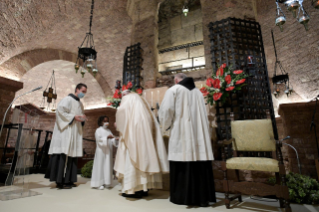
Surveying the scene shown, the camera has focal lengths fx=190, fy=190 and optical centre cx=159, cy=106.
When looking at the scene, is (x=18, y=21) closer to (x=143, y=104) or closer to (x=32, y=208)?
(x=143, y=104)

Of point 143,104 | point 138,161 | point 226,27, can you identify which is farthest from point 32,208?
point 226,27

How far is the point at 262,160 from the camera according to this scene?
2.41 meters

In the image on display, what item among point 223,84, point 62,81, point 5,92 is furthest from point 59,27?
point 223,84

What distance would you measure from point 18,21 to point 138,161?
566cm

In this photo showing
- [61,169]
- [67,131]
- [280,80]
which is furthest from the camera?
[280,80]

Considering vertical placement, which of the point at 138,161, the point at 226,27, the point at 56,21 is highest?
the point at 56,21

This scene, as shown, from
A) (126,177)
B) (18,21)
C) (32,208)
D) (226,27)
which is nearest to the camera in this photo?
(32,208)

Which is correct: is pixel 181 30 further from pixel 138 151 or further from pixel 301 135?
pixel 138 151

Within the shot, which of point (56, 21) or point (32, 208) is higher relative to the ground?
point (56, 21)

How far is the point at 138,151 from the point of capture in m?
2.77

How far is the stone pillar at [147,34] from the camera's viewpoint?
5461 millimetres

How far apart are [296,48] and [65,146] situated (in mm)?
7611

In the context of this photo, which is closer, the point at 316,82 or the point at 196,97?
the point at 196,97

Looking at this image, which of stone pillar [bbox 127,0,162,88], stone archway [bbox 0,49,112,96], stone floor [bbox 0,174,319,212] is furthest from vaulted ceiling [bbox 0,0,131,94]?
stone floor [bbox 0,174,319,212]
